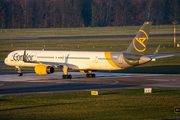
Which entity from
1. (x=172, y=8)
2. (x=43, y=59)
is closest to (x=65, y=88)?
(x=43, y=59)

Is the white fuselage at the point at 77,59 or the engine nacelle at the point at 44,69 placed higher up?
the white fuselage at the point at 77,59

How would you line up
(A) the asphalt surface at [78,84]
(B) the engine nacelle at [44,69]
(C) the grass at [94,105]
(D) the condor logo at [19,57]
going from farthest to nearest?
(D) the condor logo at [19,57]
(B) the engine nacelle at [44,69]
(A) the asphalt surface at [78,84]
(C) the grass at [94,105]

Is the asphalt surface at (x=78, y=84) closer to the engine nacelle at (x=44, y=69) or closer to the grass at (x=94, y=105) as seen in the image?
the engine nacelle at (x=44, y=69)

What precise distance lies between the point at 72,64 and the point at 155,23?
15812cm

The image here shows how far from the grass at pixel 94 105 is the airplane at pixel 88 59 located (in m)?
8.92

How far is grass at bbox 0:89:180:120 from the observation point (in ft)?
78.4

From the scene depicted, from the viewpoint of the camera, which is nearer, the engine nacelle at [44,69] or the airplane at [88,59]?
the airplane at [88,59]

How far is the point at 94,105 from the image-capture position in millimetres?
27688

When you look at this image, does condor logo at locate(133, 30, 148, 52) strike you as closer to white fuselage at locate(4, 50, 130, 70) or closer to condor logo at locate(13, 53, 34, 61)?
white fuselage at locate(4, 50, 130, 70)

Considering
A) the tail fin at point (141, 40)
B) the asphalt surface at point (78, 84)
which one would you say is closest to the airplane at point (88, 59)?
the tail fin at point (141, 40)

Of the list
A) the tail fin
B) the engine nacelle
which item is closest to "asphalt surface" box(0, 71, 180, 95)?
the engine nacelle

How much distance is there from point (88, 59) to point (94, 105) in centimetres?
1929

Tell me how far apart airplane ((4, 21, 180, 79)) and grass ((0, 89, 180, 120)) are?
892cm

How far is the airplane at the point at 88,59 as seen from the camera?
1693 inches
